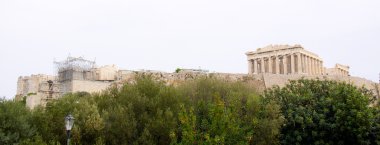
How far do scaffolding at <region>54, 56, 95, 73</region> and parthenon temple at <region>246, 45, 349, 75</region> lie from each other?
23.7m

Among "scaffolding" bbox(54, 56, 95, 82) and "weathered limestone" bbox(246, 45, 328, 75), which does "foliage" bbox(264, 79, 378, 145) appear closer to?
"scaffolding" bbox(54, 56, 95, 82)

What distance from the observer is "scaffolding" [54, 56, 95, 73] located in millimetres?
49719

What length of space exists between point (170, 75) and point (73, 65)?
38.6ft

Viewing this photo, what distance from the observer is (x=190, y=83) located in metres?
28.7

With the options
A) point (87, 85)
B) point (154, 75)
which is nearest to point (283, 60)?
point (154, 75)

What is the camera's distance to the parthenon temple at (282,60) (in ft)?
208

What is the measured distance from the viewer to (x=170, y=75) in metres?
44.3

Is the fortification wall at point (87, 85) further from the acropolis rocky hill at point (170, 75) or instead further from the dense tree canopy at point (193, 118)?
the dense tree canopy at point (193, 118)

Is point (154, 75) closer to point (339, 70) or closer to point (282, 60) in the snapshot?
point (282, 60)

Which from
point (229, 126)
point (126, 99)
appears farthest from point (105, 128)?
point (229, 126)

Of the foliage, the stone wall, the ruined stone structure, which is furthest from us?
the ruined stone structure

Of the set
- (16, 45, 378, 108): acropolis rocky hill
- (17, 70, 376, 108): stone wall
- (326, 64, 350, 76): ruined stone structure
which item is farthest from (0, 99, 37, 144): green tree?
(326, 64, 350, 76): ruined stone structure

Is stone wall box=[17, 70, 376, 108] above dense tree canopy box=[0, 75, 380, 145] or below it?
above

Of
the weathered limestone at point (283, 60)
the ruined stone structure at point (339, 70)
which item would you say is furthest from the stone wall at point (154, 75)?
the ruined stone structure at point (339, 70)
